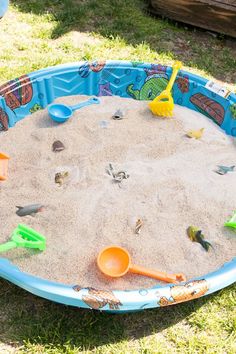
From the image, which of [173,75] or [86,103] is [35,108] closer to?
[86,103]

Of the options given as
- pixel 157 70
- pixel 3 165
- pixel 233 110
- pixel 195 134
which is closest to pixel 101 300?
pixel 3 165

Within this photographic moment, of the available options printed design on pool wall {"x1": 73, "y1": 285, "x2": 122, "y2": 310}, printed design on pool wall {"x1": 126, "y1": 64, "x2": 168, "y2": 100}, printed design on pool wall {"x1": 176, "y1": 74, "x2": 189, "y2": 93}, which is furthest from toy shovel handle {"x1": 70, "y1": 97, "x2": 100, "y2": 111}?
printed design on pool wall {"x1": 73, "y1": 285, "x2": 122, "y2": 310}

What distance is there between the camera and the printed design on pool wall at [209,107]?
2604mm

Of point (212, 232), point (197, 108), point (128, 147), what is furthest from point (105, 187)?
point (197, 108)

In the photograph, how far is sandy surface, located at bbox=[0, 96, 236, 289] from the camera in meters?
1.84

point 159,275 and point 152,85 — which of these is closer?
point 159,275

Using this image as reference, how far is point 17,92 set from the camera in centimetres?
247

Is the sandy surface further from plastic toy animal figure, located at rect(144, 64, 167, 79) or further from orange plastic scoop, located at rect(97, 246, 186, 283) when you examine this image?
plastic toy animal figure, located at rect(144, 64, 167, 79)

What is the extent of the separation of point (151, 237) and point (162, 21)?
7.11 feet

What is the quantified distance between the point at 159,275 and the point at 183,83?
130 cm

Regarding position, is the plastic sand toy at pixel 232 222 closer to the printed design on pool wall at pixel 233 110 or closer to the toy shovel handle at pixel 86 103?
the printed design on pool wall at pixel 233 110

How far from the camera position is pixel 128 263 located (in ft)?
5.83

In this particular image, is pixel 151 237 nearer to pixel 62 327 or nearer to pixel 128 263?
pixel 128 263

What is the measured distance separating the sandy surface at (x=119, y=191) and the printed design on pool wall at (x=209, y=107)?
0.05 m
